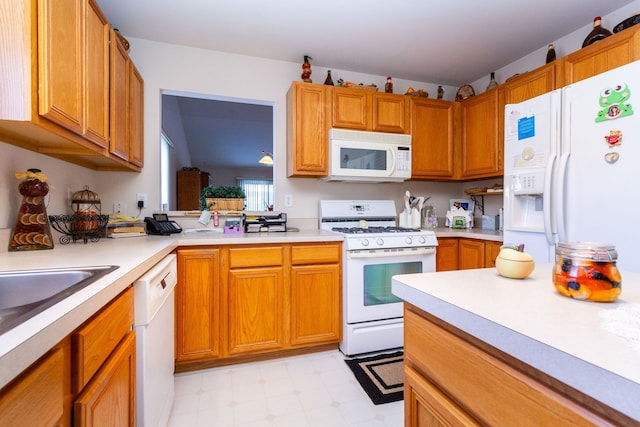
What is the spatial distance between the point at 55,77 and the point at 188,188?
4.14m

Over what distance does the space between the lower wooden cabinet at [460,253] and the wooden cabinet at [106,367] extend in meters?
2.23

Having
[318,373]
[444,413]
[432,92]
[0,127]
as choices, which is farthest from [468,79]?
[0,127]

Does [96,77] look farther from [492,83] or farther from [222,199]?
[492,83]

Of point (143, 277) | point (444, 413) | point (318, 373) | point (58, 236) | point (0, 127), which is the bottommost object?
point (318, 373)

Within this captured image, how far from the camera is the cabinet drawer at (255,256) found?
77.8 inches

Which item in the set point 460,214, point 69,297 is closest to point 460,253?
point 460,214

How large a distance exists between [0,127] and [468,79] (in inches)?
143

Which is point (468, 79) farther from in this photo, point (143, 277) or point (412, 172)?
point (143, 277)

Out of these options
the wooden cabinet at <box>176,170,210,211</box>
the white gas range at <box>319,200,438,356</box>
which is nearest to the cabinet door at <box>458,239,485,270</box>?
the white gas range at <box>319,200,438,356</box>

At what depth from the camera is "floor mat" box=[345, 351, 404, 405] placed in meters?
1.70

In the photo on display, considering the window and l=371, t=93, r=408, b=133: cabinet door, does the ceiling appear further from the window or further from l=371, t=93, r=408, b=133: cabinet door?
the window

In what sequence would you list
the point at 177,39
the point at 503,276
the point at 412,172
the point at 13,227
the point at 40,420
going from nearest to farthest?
the point at 40,420
the point at 503,276
the point at 13,227
the point at 177,39
the point at 412,172

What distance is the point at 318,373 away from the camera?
76.5 inches

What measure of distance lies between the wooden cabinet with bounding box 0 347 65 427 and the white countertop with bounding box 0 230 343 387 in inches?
1.3
